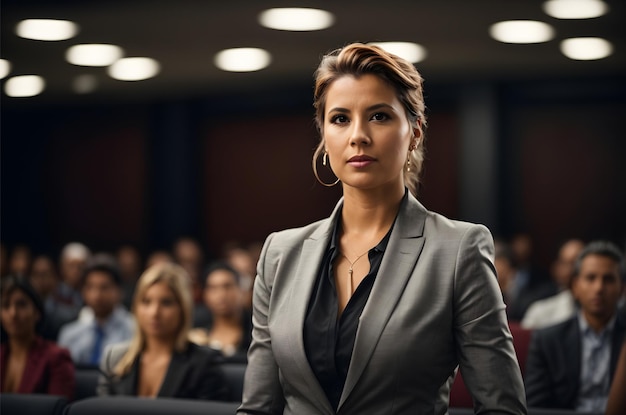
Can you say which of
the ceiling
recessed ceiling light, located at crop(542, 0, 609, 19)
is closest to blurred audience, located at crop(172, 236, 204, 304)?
the ceiling

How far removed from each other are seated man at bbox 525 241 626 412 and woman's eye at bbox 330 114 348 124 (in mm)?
2743

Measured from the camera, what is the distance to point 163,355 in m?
4.15

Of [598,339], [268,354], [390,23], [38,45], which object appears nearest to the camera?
[268,354]

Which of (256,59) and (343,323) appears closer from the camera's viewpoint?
(343,323)

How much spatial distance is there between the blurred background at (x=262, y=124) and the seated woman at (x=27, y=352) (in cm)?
310

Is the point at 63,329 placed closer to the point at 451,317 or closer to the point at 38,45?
the point at 38,45

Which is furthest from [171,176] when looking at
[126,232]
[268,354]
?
[268,354]

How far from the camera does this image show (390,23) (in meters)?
8.11

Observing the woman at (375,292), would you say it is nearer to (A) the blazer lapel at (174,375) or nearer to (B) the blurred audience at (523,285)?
(A) the blazer lapel at (174,375)

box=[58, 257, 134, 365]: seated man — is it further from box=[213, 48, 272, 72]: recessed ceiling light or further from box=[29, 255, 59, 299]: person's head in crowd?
box=[213, 48, 272, 72]: recessed ceiling light

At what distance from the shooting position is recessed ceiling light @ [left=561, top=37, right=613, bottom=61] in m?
8.88

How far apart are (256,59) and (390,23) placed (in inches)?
90.5

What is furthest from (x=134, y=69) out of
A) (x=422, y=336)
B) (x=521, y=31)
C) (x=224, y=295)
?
(x=422, y=336)

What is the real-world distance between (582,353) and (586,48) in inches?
225
